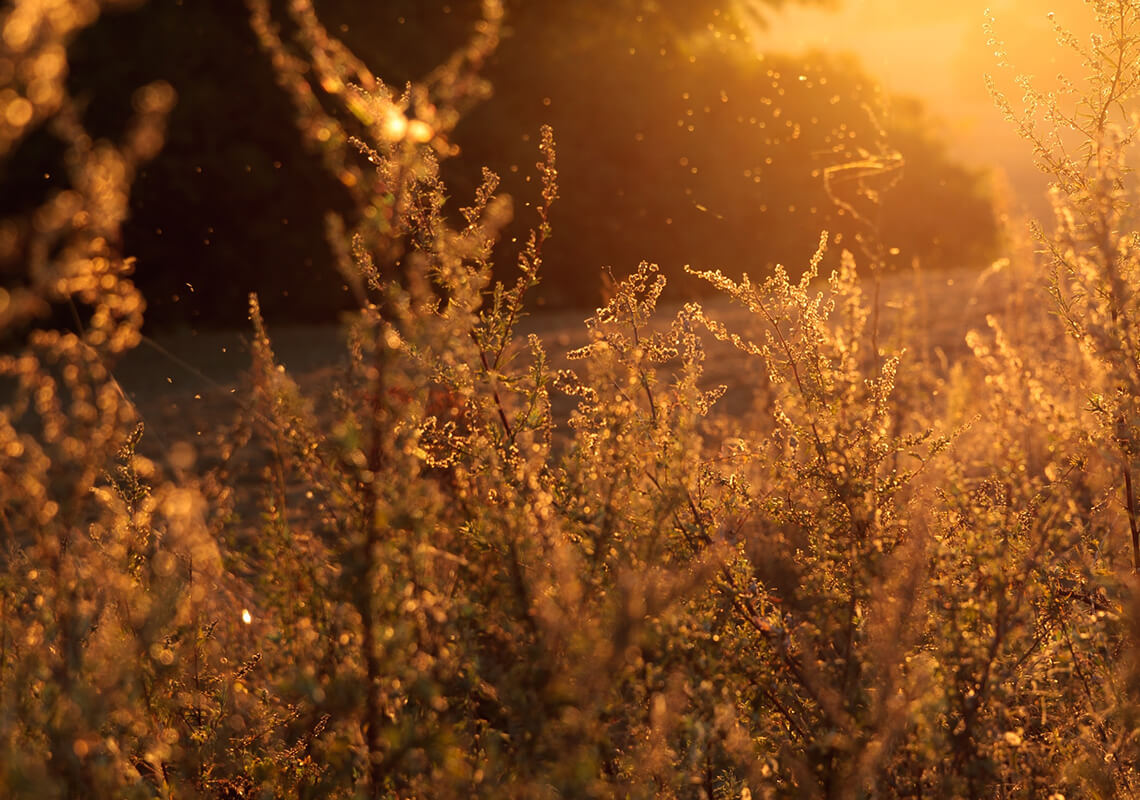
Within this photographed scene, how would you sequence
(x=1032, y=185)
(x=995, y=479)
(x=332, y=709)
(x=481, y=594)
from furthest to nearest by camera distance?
(x=1032, y=185) < (x=995, y=479) < (x=481, y=594) < (x=332, y=709)

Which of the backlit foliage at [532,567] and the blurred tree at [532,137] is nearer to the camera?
the backlit foliage at [532,567]

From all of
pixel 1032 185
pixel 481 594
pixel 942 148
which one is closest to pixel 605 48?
pixel 942 148

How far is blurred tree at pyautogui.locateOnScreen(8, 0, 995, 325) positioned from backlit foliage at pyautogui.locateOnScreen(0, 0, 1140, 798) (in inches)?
213

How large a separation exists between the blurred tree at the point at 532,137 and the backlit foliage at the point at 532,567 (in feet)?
17.8

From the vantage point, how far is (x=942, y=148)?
57.2ft

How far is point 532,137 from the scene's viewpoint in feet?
34.3

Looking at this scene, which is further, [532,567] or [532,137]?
[532,137]

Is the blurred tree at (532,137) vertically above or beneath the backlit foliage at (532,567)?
beneath

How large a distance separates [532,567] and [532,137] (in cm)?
892

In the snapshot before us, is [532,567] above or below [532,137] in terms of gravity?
above

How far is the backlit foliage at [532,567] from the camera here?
167cm

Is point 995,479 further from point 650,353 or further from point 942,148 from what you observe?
point 942,148

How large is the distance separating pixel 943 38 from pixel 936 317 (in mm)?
11640

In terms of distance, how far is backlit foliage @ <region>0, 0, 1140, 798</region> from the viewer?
5.49ft
